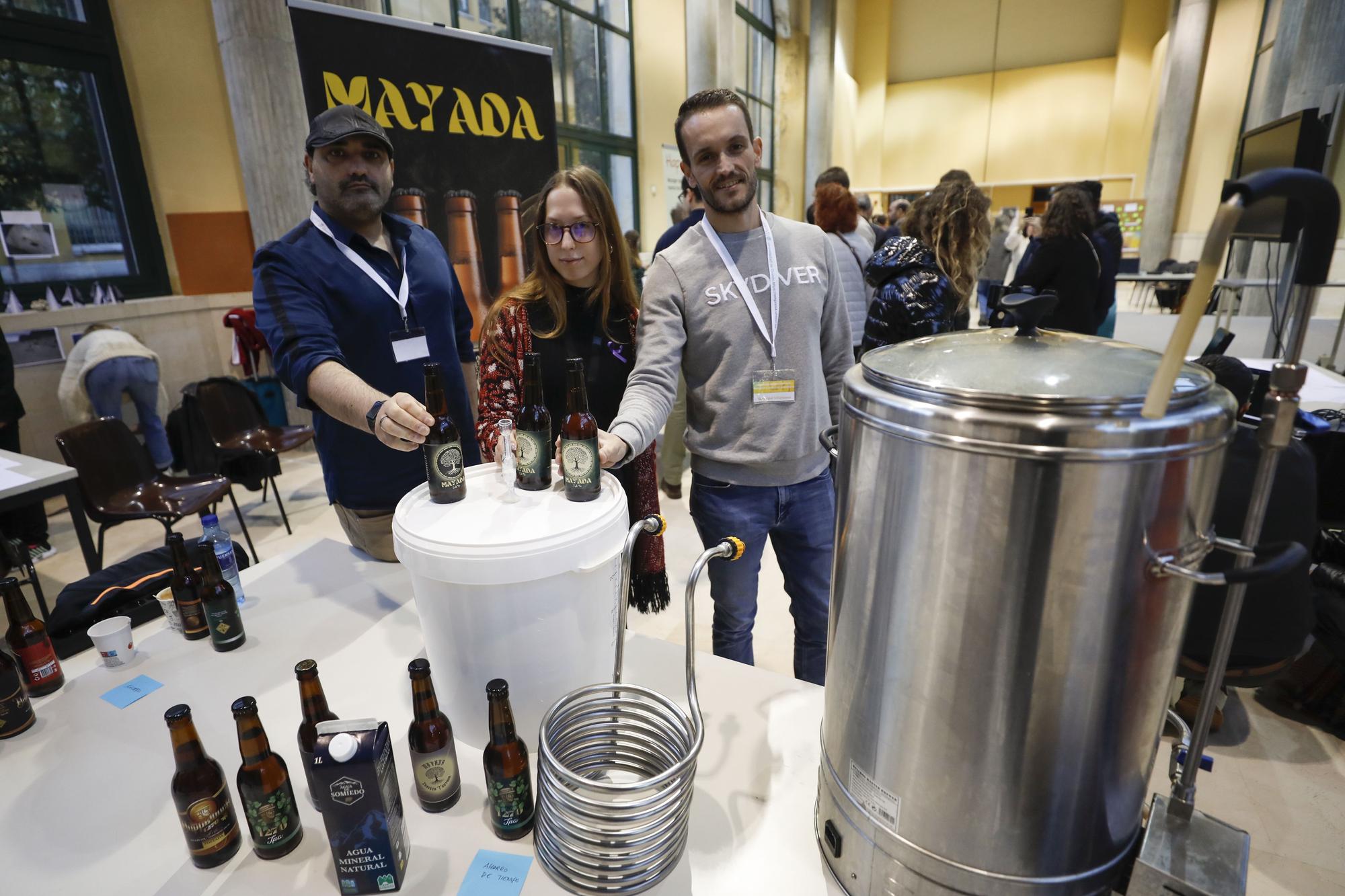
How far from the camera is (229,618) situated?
Result: 50.1 inches

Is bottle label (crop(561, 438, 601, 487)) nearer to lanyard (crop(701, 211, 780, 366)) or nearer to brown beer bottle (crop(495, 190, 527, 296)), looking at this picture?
lanyard (crop(701, 211, 780, 366))

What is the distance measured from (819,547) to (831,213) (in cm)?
179

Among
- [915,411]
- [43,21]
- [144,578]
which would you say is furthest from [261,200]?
[915,411]

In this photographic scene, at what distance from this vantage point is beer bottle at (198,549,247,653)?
1.26 metres

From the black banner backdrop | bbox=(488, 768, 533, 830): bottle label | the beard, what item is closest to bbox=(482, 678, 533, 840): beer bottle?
bbox=(488, 768, 533, 830): bottle label

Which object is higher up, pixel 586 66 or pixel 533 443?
pixel 586 66

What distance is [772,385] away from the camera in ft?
4.95

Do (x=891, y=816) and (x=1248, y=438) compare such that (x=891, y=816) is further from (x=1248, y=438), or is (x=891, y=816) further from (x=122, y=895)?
(x=1248, y=438)

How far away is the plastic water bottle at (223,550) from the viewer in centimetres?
143

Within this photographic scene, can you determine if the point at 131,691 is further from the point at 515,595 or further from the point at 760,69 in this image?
the point at 760,69

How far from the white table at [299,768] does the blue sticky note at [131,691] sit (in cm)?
1

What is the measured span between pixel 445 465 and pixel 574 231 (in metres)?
0.75

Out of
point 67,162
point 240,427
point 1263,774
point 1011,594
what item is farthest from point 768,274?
point 67,162

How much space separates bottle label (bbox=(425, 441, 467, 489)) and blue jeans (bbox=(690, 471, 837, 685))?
71cm
